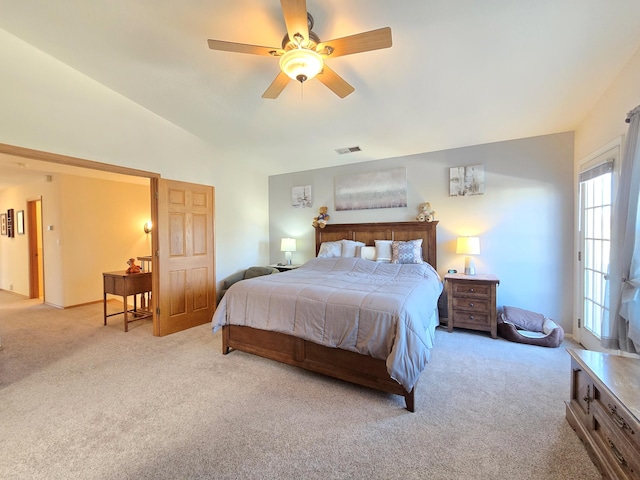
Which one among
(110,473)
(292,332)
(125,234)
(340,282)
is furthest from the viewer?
(125,234)

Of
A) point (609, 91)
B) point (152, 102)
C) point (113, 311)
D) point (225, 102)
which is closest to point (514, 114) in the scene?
point (609, 91)

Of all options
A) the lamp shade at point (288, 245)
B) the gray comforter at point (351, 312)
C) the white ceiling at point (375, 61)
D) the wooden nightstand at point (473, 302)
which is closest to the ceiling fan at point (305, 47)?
the white ceiling at point (375, 61)

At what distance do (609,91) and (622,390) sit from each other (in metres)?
2.80

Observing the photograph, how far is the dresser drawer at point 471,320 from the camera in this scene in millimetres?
3525

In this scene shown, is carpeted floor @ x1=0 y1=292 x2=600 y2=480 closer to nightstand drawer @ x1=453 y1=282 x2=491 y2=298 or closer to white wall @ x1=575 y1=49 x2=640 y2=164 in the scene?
nightstand drawer @ x1=453 y1=282 x2=491 y2=298

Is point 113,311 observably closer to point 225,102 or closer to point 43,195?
point 43,195

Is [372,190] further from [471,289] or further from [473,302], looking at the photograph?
[473,302]

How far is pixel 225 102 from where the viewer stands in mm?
3252

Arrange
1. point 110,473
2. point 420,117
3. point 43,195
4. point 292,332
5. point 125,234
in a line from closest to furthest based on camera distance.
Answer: point 110,473, point 292,332, point 420,117, point 43,195, point 125,234

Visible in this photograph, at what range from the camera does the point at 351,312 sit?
2.28 m

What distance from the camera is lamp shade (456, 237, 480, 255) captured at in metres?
3.74

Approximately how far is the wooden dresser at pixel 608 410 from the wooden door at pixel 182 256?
425cm

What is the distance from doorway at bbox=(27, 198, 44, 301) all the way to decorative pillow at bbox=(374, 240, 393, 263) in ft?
23.2

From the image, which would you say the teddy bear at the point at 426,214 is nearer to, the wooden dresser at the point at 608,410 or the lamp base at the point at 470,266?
the lamp base at the point at 470,266
